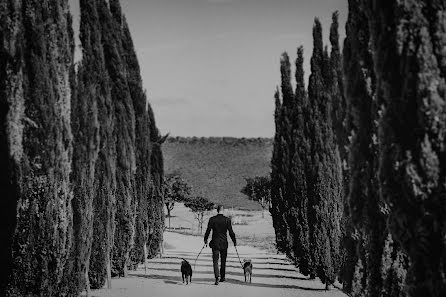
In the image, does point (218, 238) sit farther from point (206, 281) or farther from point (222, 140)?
point (222, 140)

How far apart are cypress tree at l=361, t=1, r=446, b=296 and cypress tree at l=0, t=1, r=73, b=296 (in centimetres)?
529

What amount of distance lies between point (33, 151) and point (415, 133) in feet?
18.7

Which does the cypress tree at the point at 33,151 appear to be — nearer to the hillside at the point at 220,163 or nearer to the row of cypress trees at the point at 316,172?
the row of cypress trees at the point at 316,172

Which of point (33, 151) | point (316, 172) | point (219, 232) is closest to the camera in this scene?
point (33, 151)

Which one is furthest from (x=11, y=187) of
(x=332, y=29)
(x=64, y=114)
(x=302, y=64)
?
(x=302, y=64)

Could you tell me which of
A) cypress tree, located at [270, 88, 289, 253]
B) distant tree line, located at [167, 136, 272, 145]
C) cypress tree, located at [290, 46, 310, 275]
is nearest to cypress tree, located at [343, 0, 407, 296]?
cypress tree, located at [290, 46, 310, 275]

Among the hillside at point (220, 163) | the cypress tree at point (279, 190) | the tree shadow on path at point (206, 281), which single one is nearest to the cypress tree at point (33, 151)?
the tree shadow on path at point (206, 281)

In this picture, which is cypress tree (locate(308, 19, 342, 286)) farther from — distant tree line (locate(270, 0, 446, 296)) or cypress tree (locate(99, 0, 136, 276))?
distant tree line (locate(270, 0, 446, 296))

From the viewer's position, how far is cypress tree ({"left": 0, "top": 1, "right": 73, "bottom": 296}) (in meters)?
7.55

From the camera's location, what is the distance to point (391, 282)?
6.08 metres

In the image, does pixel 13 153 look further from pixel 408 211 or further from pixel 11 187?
pixel 408 211

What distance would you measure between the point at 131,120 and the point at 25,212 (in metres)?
8.18

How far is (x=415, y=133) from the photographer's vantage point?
4.14 meters

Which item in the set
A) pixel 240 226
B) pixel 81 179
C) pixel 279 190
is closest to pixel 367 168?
pixel 81 179
